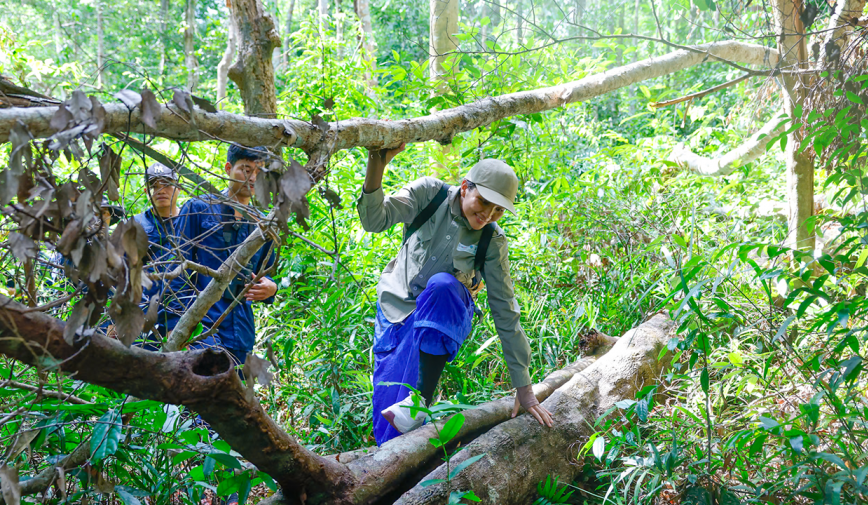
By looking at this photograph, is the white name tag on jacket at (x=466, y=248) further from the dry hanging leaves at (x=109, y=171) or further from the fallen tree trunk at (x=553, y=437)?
the dry hanging leaves at (x=109, y=171)

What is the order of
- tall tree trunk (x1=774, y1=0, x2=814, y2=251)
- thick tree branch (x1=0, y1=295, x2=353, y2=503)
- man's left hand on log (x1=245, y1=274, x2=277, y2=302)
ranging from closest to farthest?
1. thick tree branch (x1=0, y1=295, x2=353, y2=503)
2. man's left hand on log (x1=245, y1=274, x2=277, y2=302)
3. tall tree trunk (x1=774, y1=0, x2=814, y2=251)

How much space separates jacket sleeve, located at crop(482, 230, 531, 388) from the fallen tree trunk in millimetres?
247

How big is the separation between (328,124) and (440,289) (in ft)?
3.29

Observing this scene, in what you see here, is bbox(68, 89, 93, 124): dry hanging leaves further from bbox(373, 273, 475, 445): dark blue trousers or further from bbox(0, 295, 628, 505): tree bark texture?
bbox(373, 273, 475, 445): dark blue trousers

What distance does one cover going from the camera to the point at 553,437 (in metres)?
2.66

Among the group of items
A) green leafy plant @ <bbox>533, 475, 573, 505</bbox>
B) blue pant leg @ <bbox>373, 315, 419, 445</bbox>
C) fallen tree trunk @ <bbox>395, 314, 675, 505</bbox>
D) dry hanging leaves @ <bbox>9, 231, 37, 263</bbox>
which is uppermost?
dry hanging leaves @ <bbox>9, 231, 37, 263</bbox>

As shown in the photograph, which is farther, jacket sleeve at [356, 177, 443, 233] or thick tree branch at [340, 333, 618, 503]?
jacket sleeve at [356, 177, 443, 233]

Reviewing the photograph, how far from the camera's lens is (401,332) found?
2.77 metres

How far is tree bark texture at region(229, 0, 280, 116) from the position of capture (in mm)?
3379

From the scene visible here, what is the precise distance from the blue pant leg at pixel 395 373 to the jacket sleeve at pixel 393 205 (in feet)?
1.70

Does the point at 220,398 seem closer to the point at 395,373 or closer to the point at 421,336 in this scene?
the point at 421,336

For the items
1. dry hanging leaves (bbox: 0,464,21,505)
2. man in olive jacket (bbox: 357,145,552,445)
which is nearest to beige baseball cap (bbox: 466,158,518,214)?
man in olive jacket (bbox: 357,145,552,445)

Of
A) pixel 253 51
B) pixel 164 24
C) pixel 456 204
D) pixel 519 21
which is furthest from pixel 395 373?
pixel 164 24

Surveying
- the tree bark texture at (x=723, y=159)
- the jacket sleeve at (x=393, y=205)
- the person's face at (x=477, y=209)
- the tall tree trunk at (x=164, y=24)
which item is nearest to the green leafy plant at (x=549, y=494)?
the person's face at (x=477, y=209)
